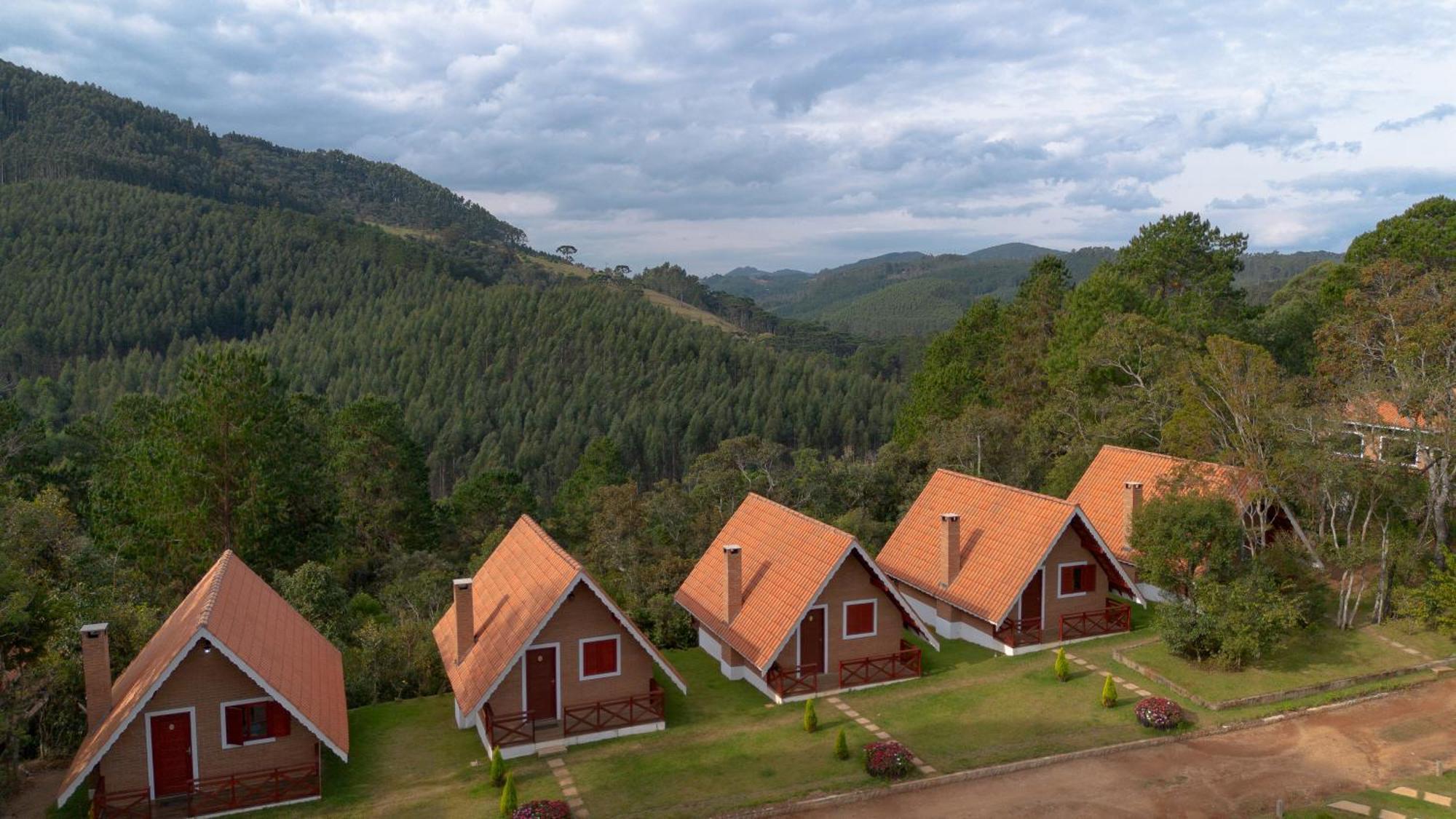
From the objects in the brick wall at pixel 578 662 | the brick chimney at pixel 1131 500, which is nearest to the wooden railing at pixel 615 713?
the brick wall at pixel 578 662

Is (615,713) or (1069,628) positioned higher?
(1069,628)

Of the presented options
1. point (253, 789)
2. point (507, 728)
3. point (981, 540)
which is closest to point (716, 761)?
point (507, 728)

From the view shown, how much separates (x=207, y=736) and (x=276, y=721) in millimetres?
1322

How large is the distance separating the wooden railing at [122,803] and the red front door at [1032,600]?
2303 centimetres

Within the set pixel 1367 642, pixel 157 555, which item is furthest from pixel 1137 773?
pixel 157 555

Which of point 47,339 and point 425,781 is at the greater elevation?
point 47,339

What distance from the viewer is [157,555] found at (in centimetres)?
3803

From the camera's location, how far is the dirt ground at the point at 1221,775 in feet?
63.3

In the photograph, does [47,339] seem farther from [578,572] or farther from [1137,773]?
[1137,773]

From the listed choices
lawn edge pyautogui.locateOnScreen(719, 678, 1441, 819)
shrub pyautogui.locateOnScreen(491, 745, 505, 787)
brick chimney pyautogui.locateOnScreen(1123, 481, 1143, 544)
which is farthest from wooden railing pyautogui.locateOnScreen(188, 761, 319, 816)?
brick chimney pyautogui.locateOnScreen(1123, 481, 1143, 544)

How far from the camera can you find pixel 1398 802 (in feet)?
62.1

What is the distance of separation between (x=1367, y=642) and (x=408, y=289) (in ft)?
464

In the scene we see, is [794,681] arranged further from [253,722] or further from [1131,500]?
[1131,500]

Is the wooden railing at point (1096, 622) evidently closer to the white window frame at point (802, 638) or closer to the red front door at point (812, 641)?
the white window frame at point (802, 638)
